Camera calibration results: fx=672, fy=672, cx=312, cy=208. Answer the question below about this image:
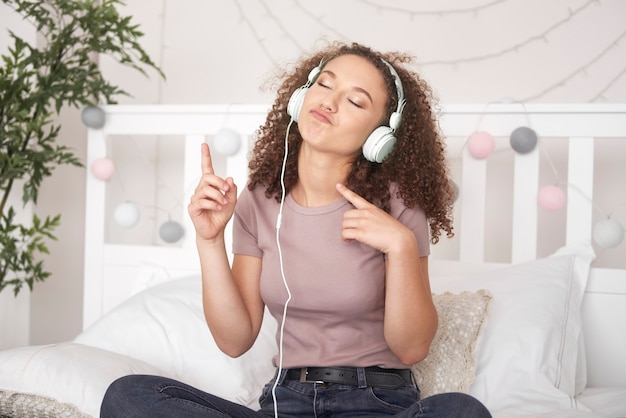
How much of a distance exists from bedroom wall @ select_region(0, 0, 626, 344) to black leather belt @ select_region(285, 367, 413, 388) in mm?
953

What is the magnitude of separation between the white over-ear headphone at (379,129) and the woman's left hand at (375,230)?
4.3 inches

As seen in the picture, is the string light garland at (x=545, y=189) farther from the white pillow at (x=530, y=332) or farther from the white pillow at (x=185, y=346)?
the white pillow at (x=185, y=346)

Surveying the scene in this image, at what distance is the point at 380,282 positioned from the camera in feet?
4.01

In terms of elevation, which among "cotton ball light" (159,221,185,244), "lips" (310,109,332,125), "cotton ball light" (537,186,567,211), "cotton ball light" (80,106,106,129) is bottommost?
"cotton ball light" (159,221,185,244)

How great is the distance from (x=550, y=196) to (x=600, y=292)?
276mm

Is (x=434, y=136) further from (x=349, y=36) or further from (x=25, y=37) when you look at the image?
(x=25, y=37)

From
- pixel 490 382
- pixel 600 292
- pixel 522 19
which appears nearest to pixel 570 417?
pixel 490 382

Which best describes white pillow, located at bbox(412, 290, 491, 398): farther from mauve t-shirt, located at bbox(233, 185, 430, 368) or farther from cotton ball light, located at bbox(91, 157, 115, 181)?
cotton ball light, located at bbox(91, 157, 115, 181)

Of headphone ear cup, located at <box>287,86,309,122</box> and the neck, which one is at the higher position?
headphone ear cup, located at <box>287,86,309,122</box>

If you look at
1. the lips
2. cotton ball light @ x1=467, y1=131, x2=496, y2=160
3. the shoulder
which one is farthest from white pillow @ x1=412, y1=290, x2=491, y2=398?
the lips

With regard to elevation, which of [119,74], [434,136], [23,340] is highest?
[119,74]

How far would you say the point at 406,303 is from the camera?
1.12 m

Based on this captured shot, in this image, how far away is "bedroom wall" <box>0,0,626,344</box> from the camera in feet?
6.48

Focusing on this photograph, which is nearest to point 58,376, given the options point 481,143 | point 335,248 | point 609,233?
point 335,248
